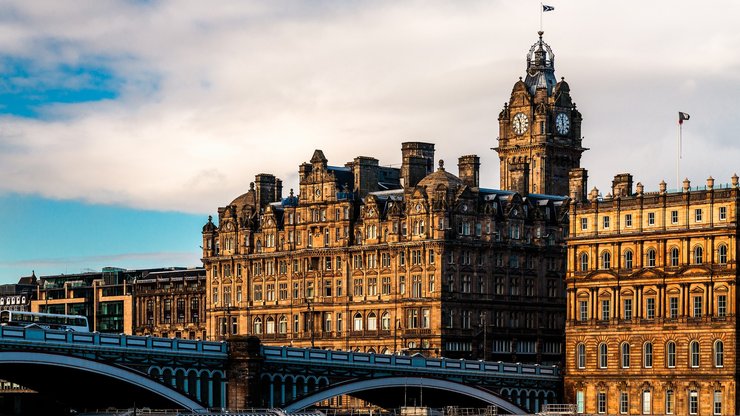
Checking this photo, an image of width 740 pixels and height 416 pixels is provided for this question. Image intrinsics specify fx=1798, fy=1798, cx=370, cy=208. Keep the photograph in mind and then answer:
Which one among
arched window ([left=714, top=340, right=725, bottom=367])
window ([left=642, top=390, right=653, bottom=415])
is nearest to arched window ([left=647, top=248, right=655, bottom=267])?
arched window ([left=714, top=340, right=725, bottom=367])

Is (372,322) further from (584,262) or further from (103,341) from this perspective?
(103,341)

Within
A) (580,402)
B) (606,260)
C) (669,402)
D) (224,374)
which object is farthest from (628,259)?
(224,374)

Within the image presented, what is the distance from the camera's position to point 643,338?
165 metres

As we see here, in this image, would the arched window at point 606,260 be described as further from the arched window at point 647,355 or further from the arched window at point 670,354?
the arched window at point 670,354

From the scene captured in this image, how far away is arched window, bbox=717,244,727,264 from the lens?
159 metres

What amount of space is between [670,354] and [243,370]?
42099 millimetres

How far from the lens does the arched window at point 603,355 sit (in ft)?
554

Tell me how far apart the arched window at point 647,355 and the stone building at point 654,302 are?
0.09 meters

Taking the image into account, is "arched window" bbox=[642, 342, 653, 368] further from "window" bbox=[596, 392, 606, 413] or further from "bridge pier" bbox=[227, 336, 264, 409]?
"bridge pier" bbox=[227, 336, 264, 409]

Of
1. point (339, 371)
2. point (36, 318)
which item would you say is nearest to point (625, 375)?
point (339, 371)

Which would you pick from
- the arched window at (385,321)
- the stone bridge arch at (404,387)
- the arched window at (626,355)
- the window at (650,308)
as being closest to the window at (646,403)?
the arched window at (626,355)

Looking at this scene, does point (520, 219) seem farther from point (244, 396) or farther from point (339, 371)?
point (244, 396)

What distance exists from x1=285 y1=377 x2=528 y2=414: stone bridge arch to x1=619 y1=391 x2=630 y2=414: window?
29.3 ft

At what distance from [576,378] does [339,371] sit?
93.5 feet
